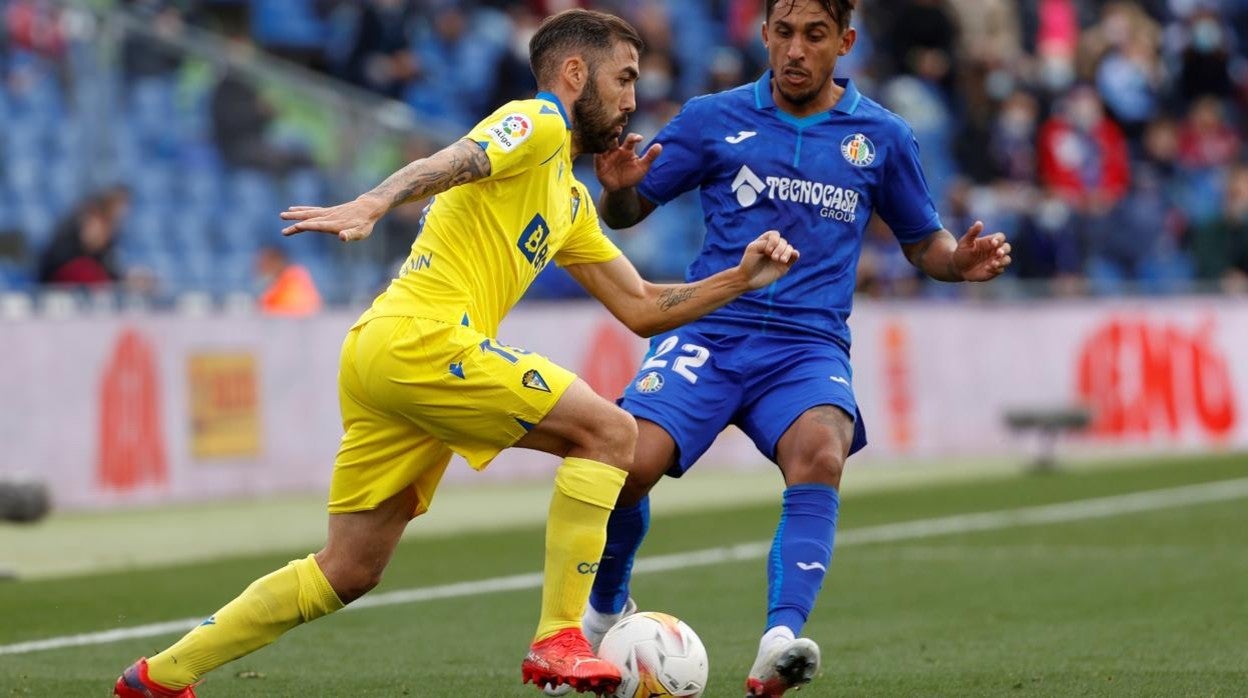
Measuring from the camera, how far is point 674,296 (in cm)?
700

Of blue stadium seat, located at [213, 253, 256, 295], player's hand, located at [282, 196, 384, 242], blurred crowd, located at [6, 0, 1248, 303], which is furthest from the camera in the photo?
blurred crowd, located at [6, 0, 1248, 303]

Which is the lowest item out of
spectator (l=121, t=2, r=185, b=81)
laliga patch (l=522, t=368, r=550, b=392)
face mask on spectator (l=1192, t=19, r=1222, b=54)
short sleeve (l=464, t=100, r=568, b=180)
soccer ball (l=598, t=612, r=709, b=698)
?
soccer ball (l=598, t=612, r=709, b=698)

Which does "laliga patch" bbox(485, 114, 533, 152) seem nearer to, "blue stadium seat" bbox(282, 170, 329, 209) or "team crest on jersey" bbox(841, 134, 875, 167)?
"team crest on jersey" bbox(841, 134, 875, 167)

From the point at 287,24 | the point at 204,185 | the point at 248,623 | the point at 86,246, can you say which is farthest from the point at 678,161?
the point at 287,24

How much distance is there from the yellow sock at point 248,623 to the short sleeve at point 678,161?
2.00m

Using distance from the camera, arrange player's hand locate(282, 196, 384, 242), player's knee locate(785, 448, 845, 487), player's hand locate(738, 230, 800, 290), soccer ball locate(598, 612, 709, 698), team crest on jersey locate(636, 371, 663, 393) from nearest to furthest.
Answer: player's hand locate(282, 196, 384, 242) → soccer ball locate(598, 612, 709, 698) → player's hand locate(738, 230, 800, 290) → player's knee locate(785, 448, 845, 487) → team crest on jersey locate(636, 371, 663, 393)

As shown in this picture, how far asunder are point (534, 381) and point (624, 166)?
149cm

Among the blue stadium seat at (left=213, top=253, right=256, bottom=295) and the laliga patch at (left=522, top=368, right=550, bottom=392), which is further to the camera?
the blue stadium seat at (left=213, top=253, right=256, bottom=295)

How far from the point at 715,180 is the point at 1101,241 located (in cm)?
1552

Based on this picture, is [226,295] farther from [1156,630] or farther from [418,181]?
[418,181]

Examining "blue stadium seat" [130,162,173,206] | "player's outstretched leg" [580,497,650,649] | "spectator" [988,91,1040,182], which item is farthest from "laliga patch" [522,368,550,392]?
"spectator" [988,91,1040,182]

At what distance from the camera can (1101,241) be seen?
886 inches

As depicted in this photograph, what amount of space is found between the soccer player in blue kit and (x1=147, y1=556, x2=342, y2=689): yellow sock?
1.22 meters

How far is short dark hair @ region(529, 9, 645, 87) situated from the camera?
6.62m
